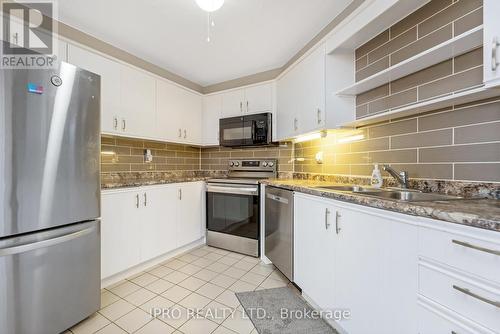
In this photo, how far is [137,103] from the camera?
2.27 meters

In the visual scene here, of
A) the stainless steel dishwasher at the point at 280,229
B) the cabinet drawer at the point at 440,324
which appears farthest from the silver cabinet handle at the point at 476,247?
the stainless steel dishwasher at the point at 280,229

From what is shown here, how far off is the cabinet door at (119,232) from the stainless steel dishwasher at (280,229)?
4.25ft

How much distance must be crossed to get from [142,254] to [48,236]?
1.00 metres

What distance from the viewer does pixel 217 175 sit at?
3.29 metres

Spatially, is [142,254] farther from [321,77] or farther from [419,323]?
[321,77]

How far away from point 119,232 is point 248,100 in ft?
6.83

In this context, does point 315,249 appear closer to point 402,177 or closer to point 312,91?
point 402,177

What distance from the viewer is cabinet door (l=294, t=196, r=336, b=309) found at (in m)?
1.34

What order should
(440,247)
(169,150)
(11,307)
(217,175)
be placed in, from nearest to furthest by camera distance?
(440,247), (11,307), (169,150), (217,175)

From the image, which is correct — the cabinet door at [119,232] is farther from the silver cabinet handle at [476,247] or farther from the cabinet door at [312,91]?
the silver cabinet handle at [476,247]

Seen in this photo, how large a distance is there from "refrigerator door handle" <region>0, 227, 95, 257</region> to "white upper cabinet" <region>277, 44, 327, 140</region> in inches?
76.3

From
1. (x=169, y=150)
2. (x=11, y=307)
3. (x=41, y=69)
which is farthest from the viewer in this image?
(x=169, y=150)

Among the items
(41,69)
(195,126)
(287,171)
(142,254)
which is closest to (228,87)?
(195,126)

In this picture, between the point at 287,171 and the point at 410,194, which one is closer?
the point at 410,194
